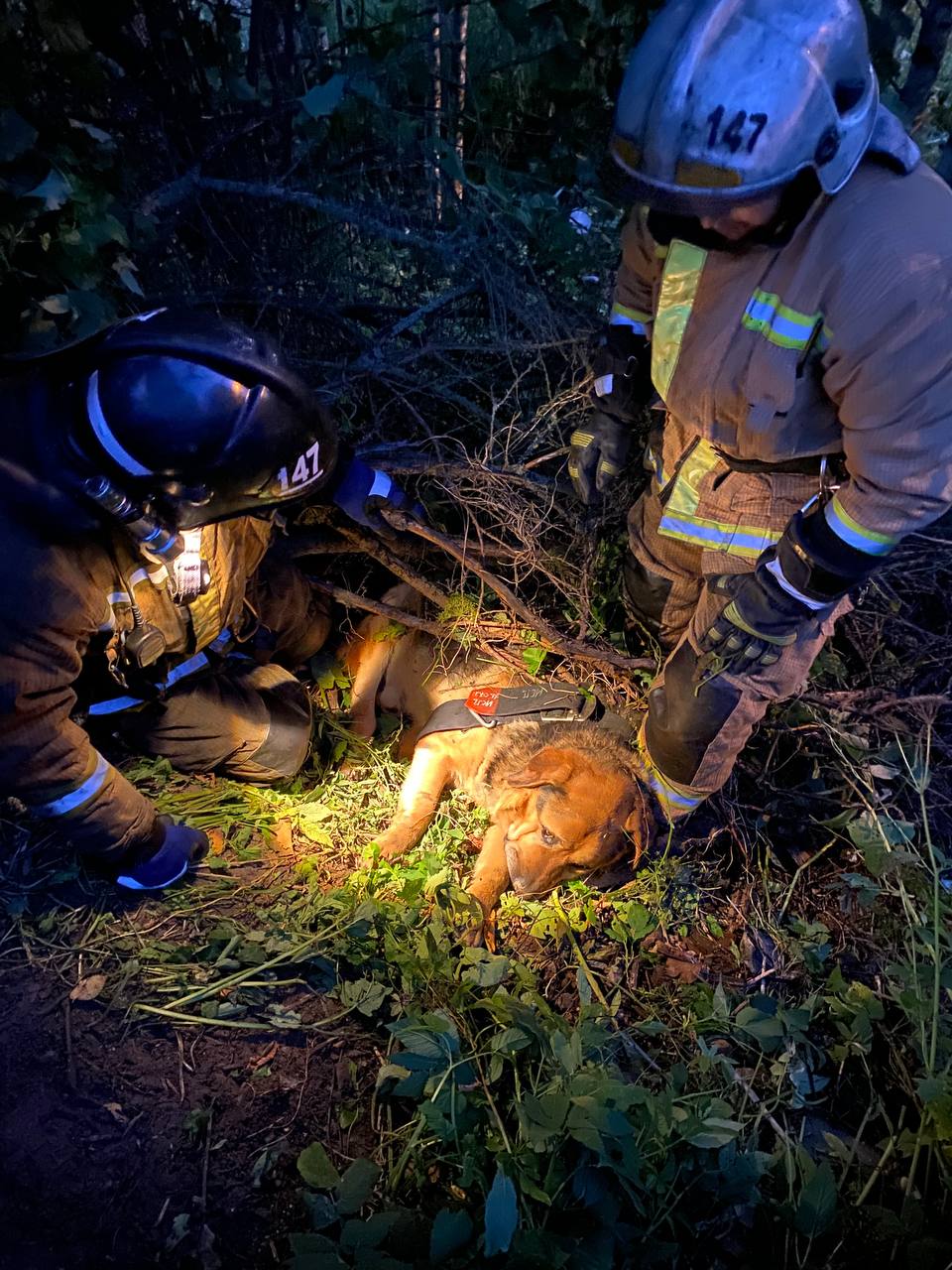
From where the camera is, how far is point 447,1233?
5.14 feet

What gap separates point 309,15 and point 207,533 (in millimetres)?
2299

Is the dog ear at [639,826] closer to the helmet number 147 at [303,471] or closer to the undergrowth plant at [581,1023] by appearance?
the undergrowth plant at [581,1023]

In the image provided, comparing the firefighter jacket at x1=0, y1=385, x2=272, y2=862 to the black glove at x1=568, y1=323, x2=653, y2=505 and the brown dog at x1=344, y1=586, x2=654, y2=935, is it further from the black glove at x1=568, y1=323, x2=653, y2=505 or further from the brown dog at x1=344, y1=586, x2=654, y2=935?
the black glove at x1=568, y1=323, x2=653, y2=505

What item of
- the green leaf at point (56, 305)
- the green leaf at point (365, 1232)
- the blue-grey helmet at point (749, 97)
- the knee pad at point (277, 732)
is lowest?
the knee pad at point (277, 732)

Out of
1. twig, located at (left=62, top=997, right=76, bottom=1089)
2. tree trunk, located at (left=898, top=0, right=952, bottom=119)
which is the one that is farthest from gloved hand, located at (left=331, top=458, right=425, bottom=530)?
tree trunk, located at (left=898, top=0, right=952, bottom=119)

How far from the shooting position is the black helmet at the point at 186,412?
2053 mm

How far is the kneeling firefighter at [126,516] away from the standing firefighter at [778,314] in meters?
1.27

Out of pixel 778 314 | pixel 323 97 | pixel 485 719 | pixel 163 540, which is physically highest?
pixel 323 97

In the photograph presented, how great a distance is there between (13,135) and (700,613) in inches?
116

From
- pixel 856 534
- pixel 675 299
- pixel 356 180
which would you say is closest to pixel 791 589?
pixel 856 534

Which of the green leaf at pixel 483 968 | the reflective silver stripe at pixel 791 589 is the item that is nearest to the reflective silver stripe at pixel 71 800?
the green leaf at pixel 483 968

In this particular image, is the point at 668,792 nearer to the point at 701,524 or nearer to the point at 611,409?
the point at 701,524

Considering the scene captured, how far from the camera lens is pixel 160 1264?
1.77 metres

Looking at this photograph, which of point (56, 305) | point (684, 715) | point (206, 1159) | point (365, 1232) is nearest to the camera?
point (365, 1232)
